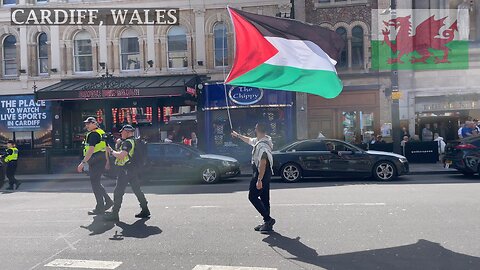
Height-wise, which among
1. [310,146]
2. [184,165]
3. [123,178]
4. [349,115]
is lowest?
[184,165]

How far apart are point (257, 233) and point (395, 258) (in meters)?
2.11

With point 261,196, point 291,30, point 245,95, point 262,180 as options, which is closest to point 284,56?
point 291,30

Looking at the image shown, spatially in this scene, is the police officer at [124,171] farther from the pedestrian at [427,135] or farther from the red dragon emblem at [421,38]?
the red dragon emblem at [421,38]

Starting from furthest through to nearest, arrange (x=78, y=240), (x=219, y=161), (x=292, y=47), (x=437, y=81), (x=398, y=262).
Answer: (x=437, y=81)
(x=219, y=161)
(x=292, y=47)
(x=78, y=240)
(x=398, y=262)

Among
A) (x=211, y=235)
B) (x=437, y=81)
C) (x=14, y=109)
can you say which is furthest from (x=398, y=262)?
(x=14, y=109)

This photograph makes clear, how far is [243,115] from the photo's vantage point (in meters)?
21.8

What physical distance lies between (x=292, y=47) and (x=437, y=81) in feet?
51.1

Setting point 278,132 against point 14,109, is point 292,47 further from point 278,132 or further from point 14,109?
point 14,109

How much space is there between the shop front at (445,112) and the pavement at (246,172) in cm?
451

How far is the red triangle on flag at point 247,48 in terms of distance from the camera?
25.3 ft

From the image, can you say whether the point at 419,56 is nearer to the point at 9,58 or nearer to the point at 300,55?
the point at 300,55

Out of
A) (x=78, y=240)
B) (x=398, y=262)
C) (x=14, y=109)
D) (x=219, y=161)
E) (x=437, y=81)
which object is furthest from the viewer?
(x=14, y=109)

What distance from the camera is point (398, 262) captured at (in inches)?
215

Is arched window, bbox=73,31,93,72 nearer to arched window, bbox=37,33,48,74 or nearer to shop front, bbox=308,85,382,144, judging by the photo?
arched window, bbox=37,33,48,74
